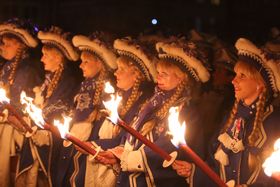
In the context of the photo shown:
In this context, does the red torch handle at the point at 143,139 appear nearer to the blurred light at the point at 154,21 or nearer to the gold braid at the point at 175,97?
the gold braid at the point at 175,97

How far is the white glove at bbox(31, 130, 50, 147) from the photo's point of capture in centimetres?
505

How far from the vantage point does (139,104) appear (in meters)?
4.58

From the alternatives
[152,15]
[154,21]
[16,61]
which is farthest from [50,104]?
[152,15]

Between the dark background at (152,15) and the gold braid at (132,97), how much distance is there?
1.34 m

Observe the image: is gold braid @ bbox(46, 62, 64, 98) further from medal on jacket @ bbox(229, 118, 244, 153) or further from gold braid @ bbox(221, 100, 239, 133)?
medal on jacket @ bbox(229, 118, 244, 153)

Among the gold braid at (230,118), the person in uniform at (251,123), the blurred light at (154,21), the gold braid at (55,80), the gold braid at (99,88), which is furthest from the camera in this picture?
the blurred light at (154,21)

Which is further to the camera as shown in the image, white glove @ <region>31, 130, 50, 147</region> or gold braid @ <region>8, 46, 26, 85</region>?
gold braid @ <region>8, 46, 26, 85</region>

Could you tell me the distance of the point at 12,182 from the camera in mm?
5402

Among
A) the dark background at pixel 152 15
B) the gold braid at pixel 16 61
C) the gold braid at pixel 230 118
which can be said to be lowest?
the gold braid at pixel 230 118

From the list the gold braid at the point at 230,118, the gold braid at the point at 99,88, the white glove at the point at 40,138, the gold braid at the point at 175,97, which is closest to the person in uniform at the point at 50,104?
the white glove at the point at 40,138

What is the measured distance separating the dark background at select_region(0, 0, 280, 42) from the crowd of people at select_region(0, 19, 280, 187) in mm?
1144

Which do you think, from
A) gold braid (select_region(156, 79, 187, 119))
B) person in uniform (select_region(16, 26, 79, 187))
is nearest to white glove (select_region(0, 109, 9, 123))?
person in uniform (select_region(16, 26, 79, 187))

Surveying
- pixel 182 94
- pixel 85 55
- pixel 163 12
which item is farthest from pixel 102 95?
pixel 163 12

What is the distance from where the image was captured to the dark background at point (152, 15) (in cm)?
834
